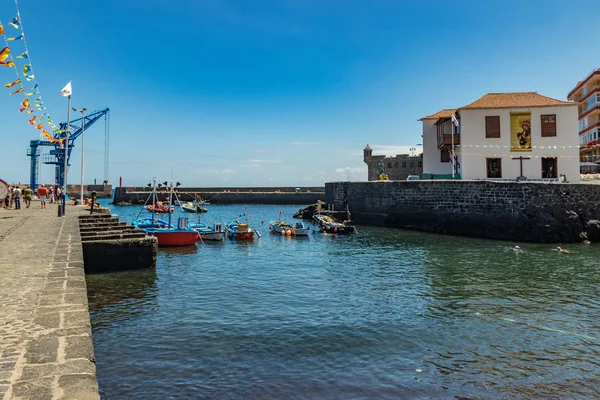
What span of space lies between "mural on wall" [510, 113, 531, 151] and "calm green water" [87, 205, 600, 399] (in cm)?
1951

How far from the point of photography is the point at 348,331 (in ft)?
35.3

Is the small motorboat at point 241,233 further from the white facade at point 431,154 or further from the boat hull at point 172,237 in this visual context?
the white facade at point 431,154

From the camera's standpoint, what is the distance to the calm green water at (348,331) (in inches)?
311

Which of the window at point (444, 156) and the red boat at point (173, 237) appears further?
the window at point (444, 156)

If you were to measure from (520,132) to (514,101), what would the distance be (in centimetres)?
315

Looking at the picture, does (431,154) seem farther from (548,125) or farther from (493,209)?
(493,209)

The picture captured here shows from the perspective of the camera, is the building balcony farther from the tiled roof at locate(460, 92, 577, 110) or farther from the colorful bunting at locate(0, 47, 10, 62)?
the colorful bunting at locate(0, 47, 10, 62)

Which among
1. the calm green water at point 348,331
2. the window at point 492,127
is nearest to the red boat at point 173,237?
the calm green water at point 348,331

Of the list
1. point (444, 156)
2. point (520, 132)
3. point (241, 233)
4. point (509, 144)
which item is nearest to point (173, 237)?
point (241, 233)

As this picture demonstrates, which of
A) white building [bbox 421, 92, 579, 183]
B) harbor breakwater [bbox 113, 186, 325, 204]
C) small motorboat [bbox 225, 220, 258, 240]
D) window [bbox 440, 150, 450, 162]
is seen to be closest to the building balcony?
white building [bbox 421, 92, 579, 183]

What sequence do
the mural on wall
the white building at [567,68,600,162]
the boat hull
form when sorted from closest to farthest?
the boat hull, the mural on wall, the white building at [567,68,600,162]

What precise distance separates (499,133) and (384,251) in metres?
19.7

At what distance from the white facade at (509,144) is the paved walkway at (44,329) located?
113 ft

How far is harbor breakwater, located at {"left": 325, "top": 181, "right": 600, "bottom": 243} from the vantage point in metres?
28.8
